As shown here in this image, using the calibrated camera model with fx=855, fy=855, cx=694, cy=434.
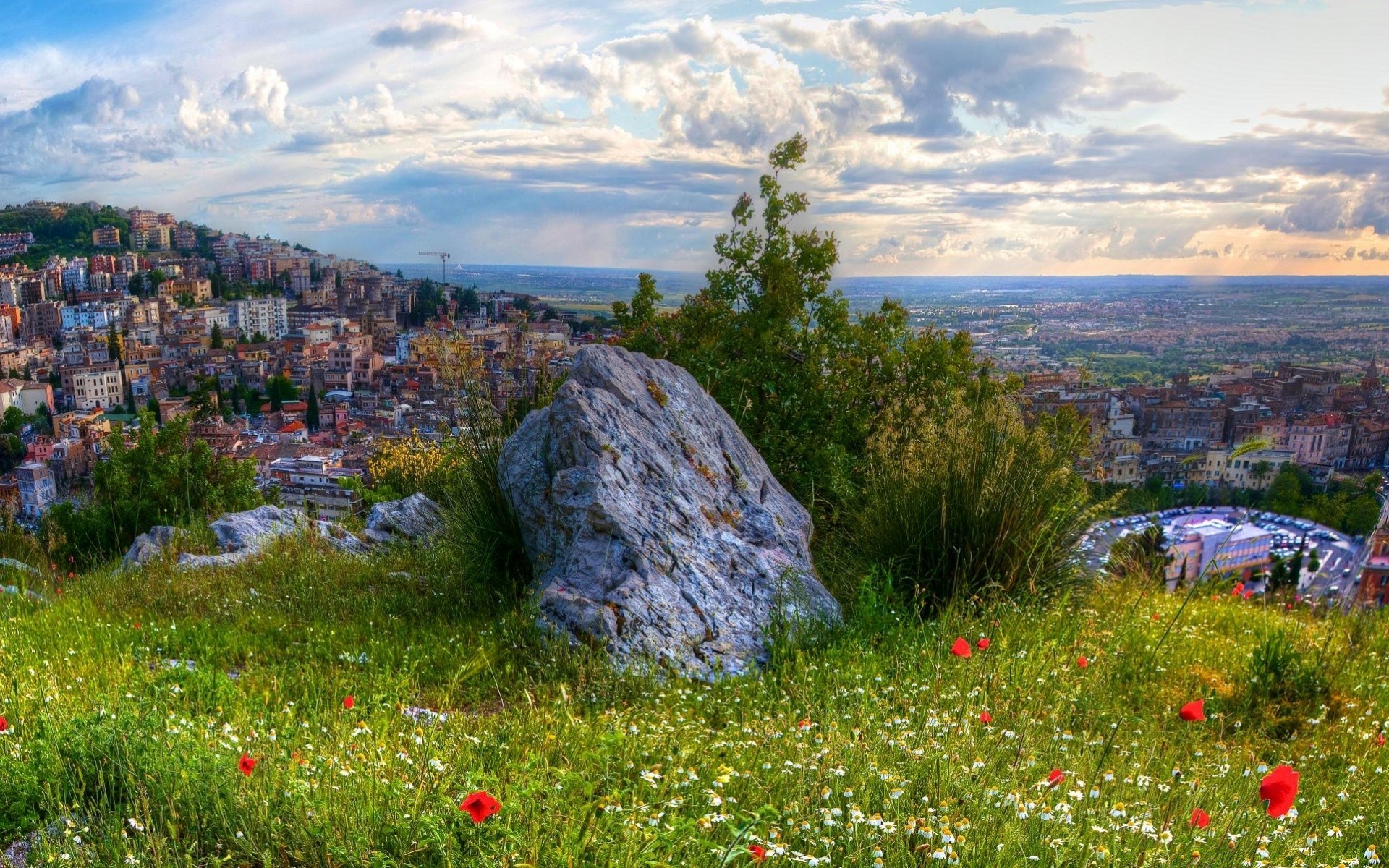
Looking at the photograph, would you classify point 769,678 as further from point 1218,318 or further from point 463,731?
point 1218,318

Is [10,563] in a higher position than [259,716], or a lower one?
lower

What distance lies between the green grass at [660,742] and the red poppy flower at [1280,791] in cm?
47

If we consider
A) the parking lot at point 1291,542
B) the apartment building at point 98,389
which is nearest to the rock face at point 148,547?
the parking lot at point 1291,542

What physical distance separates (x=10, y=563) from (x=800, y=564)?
318 inches

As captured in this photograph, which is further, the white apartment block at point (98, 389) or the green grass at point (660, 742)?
the white apartment block at point (98, 389)

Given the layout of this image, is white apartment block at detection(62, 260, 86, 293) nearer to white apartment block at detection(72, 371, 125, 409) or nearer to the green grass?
white apartment block at detection(72, 371, 125, 409)

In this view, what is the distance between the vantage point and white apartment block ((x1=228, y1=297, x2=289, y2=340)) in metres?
98.3

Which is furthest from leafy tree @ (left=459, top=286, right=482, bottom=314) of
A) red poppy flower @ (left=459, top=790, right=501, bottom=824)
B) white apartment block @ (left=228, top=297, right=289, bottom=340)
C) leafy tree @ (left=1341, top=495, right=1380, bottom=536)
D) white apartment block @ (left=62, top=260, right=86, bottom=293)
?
white apartment block @ (left=62, top=260, right=86, bottom=293)

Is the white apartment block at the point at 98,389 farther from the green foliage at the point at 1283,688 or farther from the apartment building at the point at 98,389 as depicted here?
the green foliage at the point at 1283,688

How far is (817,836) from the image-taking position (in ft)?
8.08

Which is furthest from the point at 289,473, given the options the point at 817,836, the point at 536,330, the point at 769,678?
the point at 817,836

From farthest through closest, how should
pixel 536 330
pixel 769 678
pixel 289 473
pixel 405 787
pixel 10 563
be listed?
1. pixel 289 473
2. pixel 536 330
3. pixel 10 563
4. pixel 769 678
5. pixel 405 787

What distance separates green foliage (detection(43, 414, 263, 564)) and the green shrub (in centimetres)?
925

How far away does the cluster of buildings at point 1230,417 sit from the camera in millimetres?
7871
